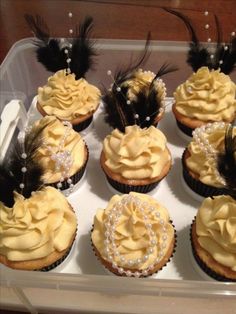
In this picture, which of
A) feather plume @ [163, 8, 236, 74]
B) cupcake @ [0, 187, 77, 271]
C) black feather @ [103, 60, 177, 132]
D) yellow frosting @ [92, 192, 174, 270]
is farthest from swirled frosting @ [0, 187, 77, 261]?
feather plume @ [163, 8, 236, 74]

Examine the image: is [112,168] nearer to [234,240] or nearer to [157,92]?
[157,92]

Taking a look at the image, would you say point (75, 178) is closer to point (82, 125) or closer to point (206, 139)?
point (82, 125)

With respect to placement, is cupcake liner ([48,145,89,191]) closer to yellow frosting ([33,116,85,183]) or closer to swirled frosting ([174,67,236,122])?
yellow frosting ([33,116,85,183])

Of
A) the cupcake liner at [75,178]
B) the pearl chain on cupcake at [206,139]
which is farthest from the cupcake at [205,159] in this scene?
the cupcake liner at [75,178]

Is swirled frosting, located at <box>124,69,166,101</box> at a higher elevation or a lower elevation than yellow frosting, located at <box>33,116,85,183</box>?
higher

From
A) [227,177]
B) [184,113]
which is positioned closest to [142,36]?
[184,113]

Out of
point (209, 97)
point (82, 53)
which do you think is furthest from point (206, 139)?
point (82, 53)

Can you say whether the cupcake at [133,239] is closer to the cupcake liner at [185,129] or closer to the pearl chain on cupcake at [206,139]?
the pearl chain on cupcake at [206,139]
